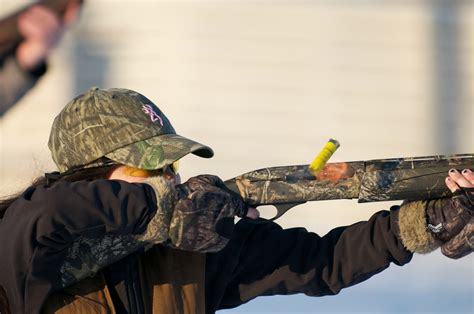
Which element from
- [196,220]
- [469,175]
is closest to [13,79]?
[196,220]

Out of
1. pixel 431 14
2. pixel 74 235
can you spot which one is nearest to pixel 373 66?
pixel 431 14

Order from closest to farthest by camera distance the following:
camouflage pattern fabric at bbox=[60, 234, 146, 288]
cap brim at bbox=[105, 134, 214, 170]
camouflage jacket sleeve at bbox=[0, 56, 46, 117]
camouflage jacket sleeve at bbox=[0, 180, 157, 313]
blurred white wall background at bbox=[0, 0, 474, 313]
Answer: camouflage jacket sleeve at bbox=[0, 180, 157, 313], camouflage pattern fabric at bbox=[60, 234, 146, 288], cap brim at bbox=[105, 134, 214, 170], camouflage jacket sleeve at bbox=[0, 56, 46, 117], blurred white wall background at bbox=[0, 0, 474, 313]

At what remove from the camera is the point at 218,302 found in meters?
3.55

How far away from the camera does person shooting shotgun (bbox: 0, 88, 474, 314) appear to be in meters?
3.02

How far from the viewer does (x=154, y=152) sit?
3.32 metres

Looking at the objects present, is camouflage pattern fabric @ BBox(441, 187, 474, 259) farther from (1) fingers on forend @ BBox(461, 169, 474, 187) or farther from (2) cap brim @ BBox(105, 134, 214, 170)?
(2) cap brim @ BBox(105, 134, 214, 170)

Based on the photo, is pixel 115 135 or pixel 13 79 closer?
pixel 115 135

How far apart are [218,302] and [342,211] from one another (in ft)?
13.4

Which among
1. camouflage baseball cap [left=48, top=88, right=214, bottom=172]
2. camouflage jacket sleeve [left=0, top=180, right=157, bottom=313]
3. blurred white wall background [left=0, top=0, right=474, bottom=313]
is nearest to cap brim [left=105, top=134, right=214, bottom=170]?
camouflage baseball cap [left=48, top=88, right=214, bottom=172]

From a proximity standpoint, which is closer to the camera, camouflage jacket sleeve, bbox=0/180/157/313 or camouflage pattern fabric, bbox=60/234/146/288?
camouflage jacket sleeve, bbox=0/180/157/313

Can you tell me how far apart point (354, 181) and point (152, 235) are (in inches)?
29.3

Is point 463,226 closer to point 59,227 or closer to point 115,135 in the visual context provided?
point 115,135

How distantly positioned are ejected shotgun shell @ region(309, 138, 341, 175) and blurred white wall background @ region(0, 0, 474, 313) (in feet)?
13.3

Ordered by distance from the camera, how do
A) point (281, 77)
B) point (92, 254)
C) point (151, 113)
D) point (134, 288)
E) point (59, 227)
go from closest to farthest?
point (59, 227)
point (92, 254)
point (134, 288)
point (151, 113)
point (281, 77)
